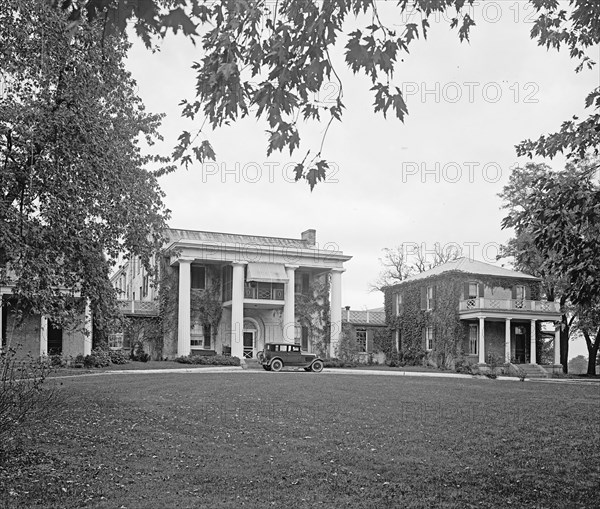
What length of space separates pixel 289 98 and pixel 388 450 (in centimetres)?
623

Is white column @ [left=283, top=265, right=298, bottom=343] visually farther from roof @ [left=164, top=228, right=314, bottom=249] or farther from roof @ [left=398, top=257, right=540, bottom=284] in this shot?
roof @ [left=398, top=257, right=540, bottom=284]

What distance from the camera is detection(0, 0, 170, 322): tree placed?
1298cm

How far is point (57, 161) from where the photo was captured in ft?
44.2

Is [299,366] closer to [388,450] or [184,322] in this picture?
[184,322]

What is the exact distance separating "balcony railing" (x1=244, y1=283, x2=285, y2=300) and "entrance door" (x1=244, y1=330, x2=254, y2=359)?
2.64m

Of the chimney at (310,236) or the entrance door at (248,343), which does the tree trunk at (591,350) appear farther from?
the entrance door at (248,343)

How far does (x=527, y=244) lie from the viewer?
1098cm

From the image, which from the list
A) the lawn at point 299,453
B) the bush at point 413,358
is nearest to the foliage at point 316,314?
the bush at point 413,358

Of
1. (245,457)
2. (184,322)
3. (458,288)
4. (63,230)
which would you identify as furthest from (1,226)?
(458,288)

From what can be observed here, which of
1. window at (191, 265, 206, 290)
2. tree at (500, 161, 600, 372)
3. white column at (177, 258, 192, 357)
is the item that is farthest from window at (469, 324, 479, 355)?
tree at (500, 161, 600, 372)

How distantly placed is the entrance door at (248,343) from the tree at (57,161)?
88.9 feet

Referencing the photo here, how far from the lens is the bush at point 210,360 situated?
35322mm

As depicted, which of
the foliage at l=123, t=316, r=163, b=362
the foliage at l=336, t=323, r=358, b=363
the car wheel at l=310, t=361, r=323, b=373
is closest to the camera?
the car wheel at l=310, t=361, r=323, b=373

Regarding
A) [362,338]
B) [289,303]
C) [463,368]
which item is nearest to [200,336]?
[289,303]
